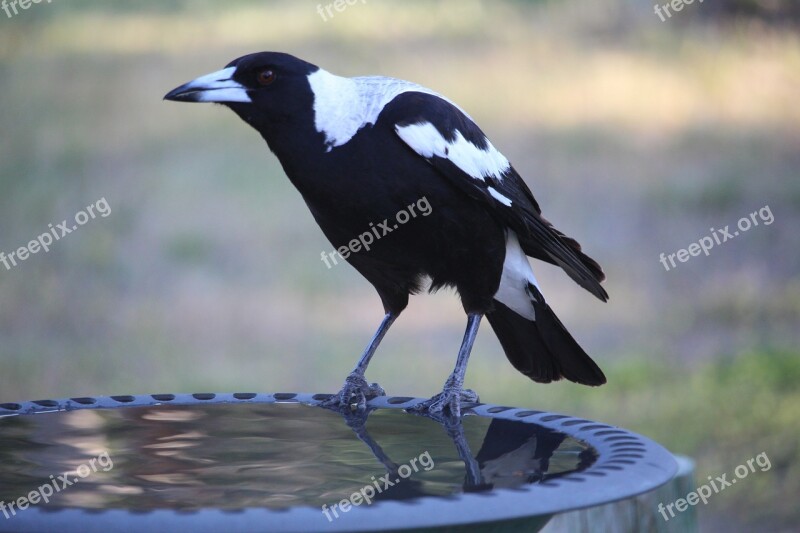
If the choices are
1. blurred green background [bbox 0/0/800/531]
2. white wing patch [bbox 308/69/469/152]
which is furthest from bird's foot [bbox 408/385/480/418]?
blurred green background [bbox 0/0/800/531]

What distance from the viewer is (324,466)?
179 cm

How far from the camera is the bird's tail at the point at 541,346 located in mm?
2666

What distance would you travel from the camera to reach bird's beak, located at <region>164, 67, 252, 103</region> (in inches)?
89.4

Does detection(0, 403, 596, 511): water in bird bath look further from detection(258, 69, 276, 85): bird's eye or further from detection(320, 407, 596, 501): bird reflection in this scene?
detection(258, 69, 276, 85): bird's eye

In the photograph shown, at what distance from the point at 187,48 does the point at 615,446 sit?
19.0 feet

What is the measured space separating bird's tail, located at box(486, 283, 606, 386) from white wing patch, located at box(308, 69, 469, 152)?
61 cm

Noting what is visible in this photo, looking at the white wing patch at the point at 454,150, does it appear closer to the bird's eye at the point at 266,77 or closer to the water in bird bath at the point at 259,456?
the bird's eye at the point at 266,77

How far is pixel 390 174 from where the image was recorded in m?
2.30

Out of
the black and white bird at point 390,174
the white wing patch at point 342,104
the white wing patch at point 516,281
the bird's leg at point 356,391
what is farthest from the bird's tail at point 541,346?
the white wing patch at point 342,104

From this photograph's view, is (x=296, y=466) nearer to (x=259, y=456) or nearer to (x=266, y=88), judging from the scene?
Result: (x=259, y=456)

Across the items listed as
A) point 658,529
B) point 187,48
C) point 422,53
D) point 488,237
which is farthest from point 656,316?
point 658,529

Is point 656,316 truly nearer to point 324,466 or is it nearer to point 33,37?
point 33,37

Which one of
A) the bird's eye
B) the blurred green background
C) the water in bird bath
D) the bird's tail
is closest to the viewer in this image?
the water in bird bath

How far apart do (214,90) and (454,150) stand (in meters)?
0.51
